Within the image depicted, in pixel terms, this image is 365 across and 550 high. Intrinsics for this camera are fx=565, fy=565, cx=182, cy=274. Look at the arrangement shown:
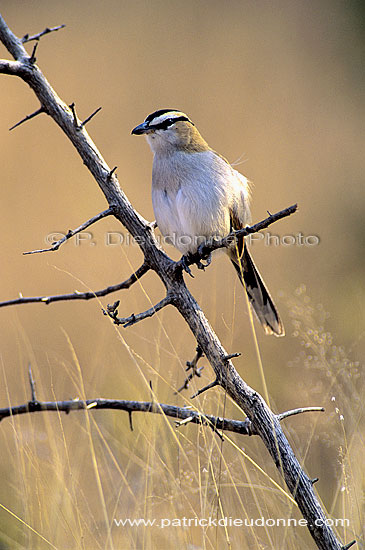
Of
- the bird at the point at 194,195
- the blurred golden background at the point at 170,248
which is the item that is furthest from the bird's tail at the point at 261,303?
the blurred golden background at the point at 170,248

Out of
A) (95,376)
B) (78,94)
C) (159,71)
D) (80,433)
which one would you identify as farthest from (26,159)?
(80,433)

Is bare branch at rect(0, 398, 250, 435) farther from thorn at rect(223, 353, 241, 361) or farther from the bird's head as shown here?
the bird's head

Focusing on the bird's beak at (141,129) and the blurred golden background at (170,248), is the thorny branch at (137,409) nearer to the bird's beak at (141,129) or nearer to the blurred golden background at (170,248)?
the blurred golden background at (170,248)

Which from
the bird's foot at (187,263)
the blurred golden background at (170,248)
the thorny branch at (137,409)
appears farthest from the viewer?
the blurred golden background at (170,248)

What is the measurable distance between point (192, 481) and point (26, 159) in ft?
16.4

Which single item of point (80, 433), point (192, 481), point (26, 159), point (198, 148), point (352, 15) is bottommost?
point (192, 481)

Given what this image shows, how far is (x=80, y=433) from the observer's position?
3.46m

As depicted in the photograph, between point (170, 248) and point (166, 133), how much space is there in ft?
4.69

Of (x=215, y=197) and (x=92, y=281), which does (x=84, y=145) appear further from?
(x=92, y=281)

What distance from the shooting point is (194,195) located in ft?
10.2

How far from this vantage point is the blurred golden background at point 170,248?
3049mm

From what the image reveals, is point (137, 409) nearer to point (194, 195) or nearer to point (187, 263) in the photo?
point (187, 263)

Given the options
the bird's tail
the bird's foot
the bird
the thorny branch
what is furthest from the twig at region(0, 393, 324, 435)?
the bird's tail

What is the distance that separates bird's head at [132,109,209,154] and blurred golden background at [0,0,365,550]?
0.91 metres
